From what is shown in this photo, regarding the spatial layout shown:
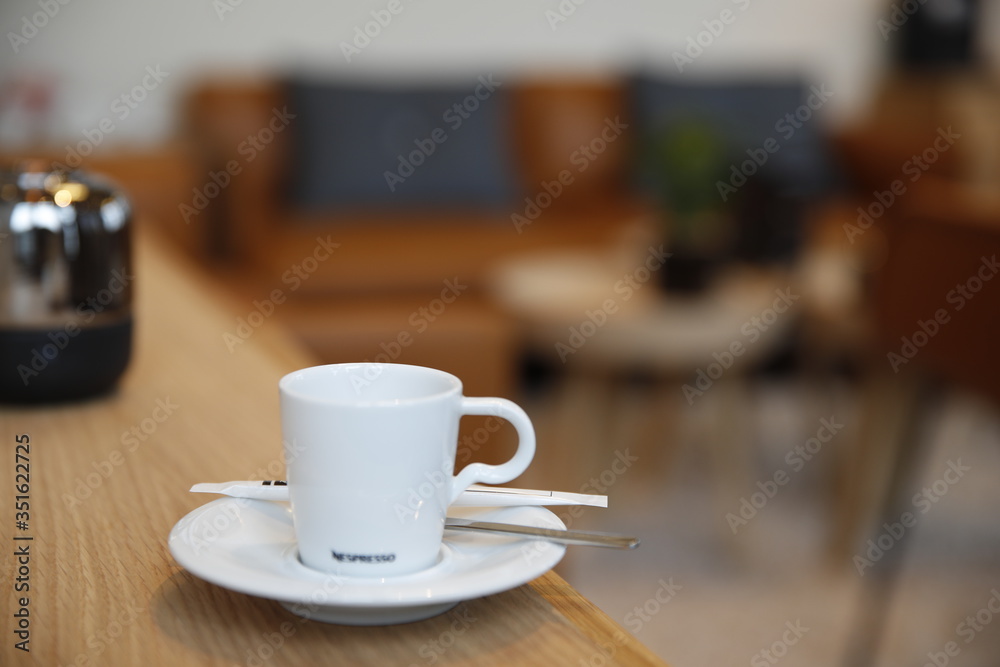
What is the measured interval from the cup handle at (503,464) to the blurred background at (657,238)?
2.37 ft

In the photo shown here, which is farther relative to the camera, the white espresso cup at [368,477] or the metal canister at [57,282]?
the metal canister at [57,282]

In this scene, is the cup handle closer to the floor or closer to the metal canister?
the metal canister

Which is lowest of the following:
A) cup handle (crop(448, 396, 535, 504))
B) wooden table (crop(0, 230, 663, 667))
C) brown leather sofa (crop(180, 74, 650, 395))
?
brown leather sofa (crop(180, 74, 650, 395))

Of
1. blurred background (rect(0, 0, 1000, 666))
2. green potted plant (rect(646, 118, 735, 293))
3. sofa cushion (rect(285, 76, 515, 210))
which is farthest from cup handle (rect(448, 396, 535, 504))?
sofa cushion (rect(285, 76, 515, 210))

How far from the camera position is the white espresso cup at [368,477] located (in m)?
0.43

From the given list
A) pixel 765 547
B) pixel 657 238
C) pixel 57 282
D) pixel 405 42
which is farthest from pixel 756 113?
pixel 57 282

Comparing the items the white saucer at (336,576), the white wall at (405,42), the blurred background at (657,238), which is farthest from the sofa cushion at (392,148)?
the white saucer at (336,576)

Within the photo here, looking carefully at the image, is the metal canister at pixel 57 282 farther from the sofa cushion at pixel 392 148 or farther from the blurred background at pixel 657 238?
the sofa cushion at pixel 392 148

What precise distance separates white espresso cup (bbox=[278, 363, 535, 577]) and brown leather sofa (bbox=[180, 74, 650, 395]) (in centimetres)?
175

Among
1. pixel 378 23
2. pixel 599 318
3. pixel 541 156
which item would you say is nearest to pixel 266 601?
pixel 599 318

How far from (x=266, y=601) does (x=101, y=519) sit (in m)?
0.13

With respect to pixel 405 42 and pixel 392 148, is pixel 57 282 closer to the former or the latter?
pixel 392 148

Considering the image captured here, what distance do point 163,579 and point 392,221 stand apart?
8.62ft

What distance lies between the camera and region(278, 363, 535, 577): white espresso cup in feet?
1.41
